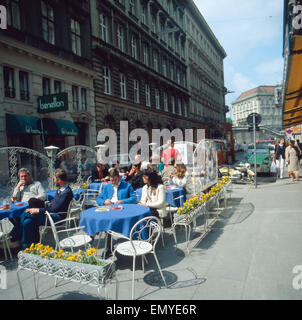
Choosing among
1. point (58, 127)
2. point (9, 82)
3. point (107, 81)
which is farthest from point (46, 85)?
point (107, 81)

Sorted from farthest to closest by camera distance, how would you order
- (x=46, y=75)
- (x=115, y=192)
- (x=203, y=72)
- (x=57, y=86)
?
(x=203, y=72), (x=57, y=86), (x=46, y=75), (x=115, y=192)

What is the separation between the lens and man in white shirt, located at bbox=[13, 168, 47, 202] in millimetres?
5730

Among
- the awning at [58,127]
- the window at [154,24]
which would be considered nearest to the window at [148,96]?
the window at [154,24]

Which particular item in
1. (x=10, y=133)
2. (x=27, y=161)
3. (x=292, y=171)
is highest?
(x=10, y=133)

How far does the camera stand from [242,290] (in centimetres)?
342

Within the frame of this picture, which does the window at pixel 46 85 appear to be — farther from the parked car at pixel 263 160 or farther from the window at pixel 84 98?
the parked car at pixel 263 160

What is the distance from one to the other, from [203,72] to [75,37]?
3171 centimetres

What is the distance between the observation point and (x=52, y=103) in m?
13.5

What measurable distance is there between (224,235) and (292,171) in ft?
26.6

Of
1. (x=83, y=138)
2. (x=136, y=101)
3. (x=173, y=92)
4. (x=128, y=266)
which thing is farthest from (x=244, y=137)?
(x=128, y=266)

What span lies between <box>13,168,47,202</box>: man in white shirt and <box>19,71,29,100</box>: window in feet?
30.8

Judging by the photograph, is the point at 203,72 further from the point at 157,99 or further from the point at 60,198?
the point at 60,198
